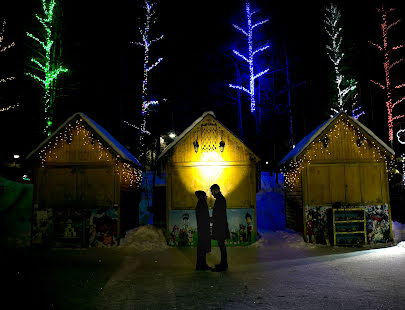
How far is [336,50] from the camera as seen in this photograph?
24.7 metres

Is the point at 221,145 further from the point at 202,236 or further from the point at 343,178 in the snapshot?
the point at 343,178

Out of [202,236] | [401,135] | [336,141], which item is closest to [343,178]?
[336,141]

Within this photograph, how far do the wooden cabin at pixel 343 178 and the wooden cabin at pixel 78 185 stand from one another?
7.94 m

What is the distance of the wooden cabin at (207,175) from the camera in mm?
12555

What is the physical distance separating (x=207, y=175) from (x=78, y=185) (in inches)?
222

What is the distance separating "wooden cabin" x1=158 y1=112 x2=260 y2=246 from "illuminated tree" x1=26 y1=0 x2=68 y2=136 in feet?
41.9

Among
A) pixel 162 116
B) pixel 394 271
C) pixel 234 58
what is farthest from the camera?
pixel 162 116

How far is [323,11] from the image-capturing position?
26125 mm

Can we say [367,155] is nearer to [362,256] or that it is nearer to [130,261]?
[362,256]

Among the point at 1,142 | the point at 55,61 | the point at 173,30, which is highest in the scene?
the point at 173,30

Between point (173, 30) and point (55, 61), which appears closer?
point (55, 61)

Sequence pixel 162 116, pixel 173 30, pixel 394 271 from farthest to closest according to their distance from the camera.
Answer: pixel 162 116
pixel 173 30
pixel 394 271

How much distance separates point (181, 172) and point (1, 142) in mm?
17576

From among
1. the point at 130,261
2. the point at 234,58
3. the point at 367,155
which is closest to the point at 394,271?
the point at 367,155
